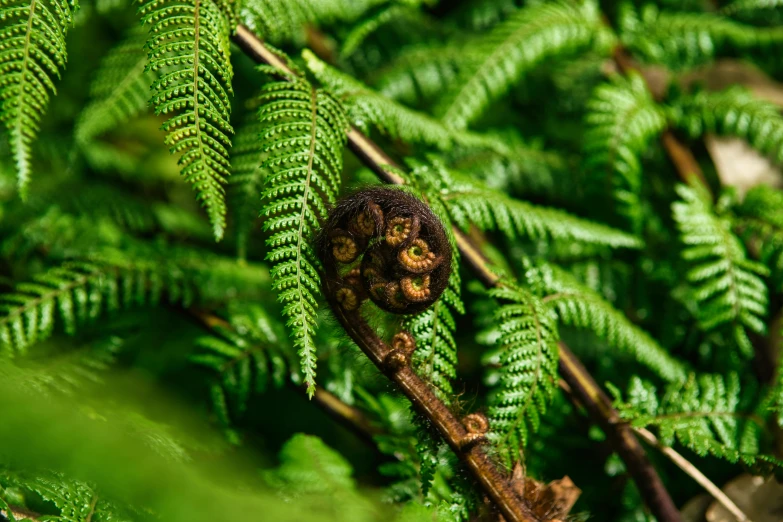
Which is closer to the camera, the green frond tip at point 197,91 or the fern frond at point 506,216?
the green frond tip at point 197,91

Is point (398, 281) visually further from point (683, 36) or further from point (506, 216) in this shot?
point (683, 36)

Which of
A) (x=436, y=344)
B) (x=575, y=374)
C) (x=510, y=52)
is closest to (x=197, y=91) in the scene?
(x=436, y=344)

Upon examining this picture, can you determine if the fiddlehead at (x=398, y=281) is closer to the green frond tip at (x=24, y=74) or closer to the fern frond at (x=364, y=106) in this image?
the fern frond at (x=364, y=106)

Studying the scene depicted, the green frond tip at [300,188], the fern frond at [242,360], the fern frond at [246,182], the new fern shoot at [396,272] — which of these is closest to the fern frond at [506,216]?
the new fern shoot at [396,272]

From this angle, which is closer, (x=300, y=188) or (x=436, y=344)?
(x=300, y=188)

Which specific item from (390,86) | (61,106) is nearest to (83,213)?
(61,106)

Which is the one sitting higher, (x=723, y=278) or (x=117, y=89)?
(x=117, y=89)

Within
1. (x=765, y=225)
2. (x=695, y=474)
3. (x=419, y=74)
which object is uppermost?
(x=419, y=74)
